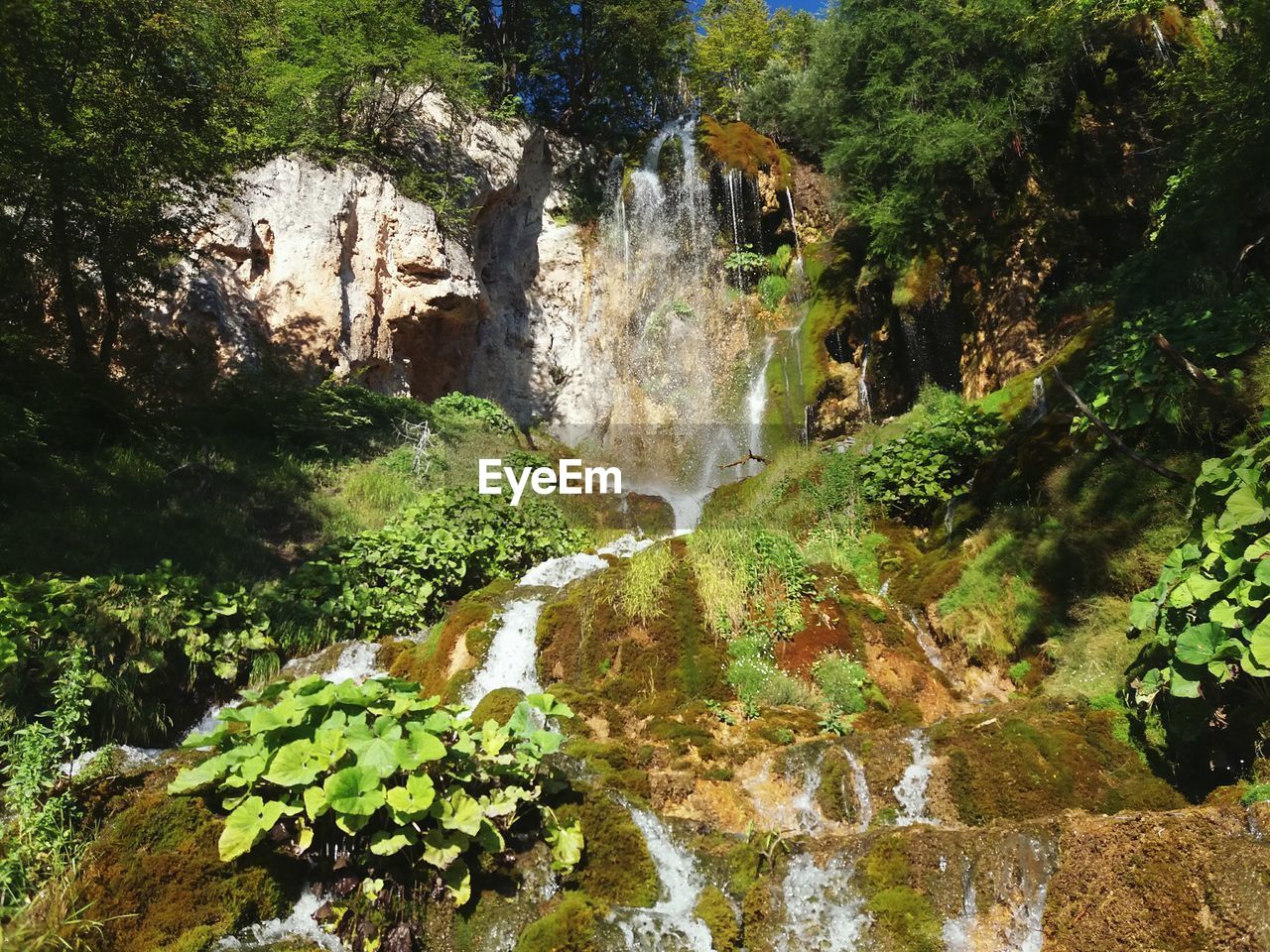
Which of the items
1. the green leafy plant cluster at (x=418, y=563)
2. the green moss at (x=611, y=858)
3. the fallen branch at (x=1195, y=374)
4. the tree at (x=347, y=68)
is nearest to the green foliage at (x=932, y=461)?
the fallen branch at (x=1195, y=374)

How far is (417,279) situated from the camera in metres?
16.8

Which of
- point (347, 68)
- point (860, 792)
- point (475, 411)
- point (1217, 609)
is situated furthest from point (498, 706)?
point (347, 68)

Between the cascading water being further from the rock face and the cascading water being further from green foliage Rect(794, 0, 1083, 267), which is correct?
green foliage Rect(794, 0, 1083, 267)

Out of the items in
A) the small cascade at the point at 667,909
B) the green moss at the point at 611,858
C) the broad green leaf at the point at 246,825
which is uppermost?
the broad green leaf at the point at 246,825

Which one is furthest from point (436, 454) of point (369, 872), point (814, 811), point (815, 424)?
point (369, 872)

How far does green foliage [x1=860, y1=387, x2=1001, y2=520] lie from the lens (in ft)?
29.8

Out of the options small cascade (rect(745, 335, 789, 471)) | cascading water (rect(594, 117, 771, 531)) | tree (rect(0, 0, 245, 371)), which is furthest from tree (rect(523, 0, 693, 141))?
tree (rect(0, 0, 245, 371))

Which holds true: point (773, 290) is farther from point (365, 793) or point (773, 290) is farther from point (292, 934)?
point (292, 934)

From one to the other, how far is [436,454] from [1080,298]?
32.6 ft

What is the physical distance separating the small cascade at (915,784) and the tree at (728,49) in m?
24.3

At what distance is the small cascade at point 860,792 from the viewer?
4.88 m

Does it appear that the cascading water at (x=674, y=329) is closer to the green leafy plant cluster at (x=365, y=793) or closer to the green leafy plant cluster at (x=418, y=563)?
the green leafy plant cluster at (x=418, y=563)

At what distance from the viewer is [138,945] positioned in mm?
2609

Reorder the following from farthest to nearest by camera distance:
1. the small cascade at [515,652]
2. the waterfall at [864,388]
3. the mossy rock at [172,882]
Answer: the waterfall at [864,388] → the small cascade at [515,652] → the mossy rock at [172,882]
